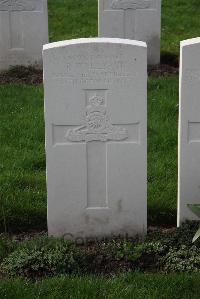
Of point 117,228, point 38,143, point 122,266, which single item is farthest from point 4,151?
point 122,266

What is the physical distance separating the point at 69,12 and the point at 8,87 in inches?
157

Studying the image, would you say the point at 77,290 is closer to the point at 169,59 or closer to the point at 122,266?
the point at 122,266

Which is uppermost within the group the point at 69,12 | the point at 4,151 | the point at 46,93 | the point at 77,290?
the point at 69,12

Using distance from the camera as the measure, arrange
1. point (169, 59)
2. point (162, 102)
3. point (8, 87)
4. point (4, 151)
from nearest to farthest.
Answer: point (4, 151) → point (162, 102) → point (8, 87) → point (169, 59)

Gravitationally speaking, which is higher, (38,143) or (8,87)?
(8,87)

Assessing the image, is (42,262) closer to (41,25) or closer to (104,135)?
(104,135)

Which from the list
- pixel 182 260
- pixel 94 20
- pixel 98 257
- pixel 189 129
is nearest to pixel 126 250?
pixel 98 257

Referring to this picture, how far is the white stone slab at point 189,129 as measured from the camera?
463 centimetres

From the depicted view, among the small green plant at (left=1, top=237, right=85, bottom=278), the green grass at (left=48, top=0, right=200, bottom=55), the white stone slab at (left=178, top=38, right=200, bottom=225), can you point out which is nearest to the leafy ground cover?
the small green plant at (left=1, top=237, right=85, bottom=278)

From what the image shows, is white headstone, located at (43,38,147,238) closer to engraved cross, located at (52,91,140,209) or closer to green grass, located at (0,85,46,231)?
engraved cross, located at (52,91,140,209)

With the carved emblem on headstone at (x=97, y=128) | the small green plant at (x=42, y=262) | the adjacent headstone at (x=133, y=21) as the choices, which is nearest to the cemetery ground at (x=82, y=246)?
the small green plant at (x=42, y=262)

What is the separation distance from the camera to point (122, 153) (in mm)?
4711

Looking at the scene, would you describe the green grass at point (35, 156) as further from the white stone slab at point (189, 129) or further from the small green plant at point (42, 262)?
the small green plant at point (42, 262)

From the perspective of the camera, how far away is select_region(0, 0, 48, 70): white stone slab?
953cm
